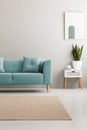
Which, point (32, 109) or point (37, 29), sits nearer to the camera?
point (32, 109)

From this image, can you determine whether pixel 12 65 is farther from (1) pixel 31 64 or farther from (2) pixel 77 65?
(2) pixel 77 65

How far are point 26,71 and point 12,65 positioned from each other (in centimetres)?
41

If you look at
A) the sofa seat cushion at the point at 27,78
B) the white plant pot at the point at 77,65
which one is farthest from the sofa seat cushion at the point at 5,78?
the white plant pot at the point at 77,65

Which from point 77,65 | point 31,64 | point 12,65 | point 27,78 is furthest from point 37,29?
point 27,78

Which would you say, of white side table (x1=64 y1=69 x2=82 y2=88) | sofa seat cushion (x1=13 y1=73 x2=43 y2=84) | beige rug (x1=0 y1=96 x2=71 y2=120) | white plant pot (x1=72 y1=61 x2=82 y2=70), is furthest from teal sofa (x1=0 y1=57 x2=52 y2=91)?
beige rug (x1=0 y1=96 x2=71 y2=120)

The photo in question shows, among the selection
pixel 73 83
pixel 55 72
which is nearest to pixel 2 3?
pixel 55 72

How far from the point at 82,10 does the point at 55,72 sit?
1785 millimetres

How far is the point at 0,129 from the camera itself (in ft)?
11.0

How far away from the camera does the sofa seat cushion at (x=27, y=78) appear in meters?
6.55

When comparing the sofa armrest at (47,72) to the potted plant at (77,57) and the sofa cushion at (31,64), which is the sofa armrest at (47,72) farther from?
the potted plant at (77,57)

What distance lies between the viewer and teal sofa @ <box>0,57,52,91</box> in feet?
21.5

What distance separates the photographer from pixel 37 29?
7574mm

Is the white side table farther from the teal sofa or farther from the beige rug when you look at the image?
the beige rug

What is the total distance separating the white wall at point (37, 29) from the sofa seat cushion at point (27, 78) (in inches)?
43.9
